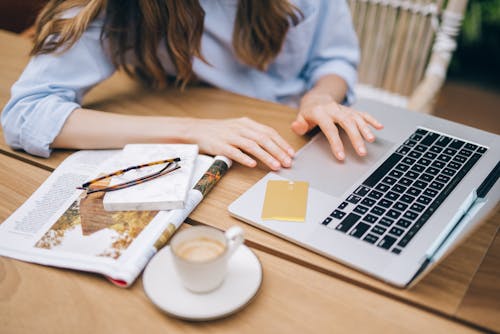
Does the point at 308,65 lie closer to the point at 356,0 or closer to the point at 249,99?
the point at 249,99

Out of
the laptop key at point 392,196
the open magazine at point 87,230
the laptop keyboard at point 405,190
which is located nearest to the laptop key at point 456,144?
the laptop keyboard at point 405,190

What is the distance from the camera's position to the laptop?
1.98 feet

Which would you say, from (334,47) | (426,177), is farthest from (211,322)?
(334,47)

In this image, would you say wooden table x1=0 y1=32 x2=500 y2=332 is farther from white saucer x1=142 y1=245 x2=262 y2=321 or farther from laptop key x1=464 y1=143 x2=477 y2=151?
laptop key x1=464 y1=143 x2=477 y2=151

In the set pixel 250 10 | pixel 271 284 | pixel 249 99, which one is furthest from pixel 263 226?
pixel 250 10

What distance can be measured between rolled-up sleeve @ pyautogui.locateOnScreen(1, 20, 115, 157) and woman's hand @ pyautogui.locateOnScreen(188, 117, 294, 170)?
277 mm

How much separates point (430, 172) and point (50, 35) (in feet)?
2.62

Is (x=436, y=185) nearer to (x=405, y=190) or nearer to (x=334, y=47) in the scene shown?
(x=405, y=190)

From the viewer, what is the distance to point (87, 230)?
66 centimetres

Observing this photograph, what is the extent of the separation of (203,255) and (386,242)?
257 mm

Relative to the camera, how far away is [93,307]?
565 millimetres

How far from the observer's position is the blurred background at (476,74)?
2.38 m

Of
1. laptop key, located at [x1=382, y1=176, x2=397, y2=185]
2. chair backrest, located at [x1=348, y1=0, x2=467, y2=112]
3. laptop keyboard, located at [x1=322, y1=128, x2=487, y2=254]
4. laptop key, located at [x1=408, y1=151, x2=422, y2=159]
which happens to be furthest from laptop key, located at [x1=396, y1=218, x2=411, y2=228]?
chair backrest, located at [x1=348, y1=0, x2=467, y2=112]

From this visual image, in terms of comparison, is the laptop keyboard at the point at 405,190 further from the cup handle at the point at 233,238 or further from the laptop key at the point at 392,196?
the cup handle at the point at 233,238
